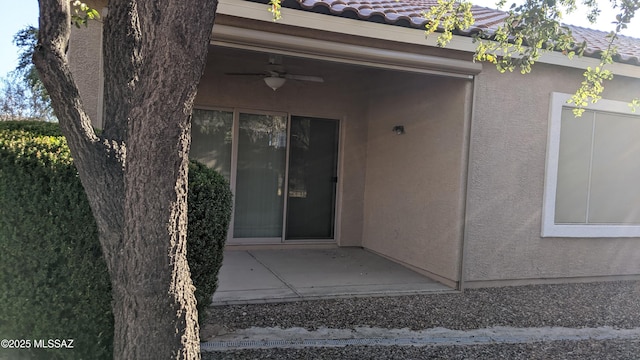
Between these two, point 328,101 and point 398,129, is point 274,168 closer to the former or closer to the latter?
point 328,101

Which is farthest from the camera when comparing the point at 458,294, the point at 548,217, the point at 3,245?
the point at 548,217

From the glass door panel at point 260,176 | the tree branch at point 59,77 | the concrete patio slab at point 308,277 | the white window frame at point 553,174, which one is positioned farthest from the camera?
the glass door panel at point 260,176

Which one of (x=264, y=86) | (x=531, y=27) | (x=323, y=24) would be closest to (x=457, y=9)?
(x=531, y=27)

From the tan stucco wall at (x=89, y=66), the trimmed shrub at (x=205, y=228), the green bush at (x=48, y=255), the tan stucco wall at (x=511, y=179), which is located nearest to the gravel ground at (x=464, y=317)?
the tan stucco wall at (x=511, y=179)

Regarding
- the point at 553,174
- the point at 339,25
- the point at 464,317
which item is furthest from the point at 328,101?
the point at 464,317

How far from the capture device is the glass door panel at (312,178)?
338 inches

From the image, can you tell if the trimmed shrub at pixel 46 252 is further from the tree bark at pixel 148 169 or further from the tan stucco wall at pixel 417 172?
the tan stucco wall at pixel 417 172

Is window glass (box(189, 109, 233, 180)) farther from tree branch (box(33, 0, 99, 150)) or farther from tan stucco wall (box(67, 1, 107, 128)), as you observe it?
tree branch (box(33, 0, 99, 150))

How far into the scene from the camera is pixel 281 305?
17.6 feet

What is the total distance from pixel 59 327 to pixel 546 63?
6436mm

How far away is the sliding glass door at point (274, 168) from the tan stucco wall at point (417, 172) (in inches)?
34.6

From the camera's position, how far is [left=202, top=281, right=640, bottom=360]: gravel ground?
425 cm

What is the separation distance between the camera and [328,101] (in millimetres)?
8625

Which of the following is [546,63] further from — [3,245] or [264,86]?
[3,245]
